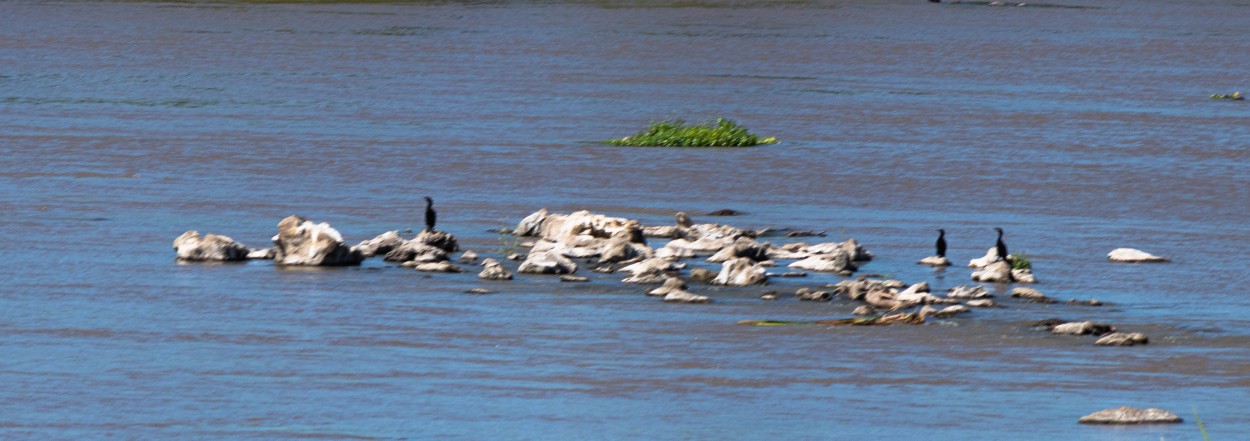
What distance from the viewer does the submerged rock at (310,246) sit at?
19156mm

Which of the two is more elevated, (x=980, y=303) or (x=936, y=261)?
(x=980, y=303)

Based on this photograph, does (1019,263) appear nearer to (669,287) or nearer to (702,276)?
(702,276)

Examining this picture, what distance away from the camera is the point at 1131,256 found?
20.3 meters

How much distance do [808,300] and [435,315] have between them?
9.47 ft

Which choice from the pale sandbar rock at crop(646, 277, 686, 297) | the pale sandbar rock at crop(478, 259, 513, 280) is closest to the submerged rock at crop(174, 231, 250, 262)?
the pale sandbar rock at crop(478, 259, 513, 280)

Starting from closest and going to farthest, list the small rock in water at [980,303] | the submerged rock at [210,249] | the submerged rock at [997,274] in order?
the small rock in water at [980,303]
the submerged rock at [997,274]
the submerged rock at [210,249]

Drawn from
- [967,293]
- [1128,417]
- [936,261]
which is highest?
[1128,417]

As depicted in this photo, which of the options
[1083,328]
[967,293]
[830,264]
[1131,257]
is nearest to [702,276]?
[830,264]

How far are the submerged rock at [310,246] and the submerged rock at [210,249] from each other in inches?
14.0

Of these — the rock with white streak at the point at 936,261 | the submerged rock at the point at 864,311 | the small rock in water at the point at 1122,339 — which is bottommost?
the rock with white streak at the point at 936,261

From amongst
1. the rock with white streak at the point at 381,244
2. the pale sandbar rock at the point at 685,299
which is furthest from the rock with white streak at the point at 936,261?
the rock with white streak at the point at 381,244

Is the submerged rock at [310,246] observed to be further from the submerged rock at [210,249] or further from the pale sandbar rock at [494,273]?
the pale sandbar rock at [494,273]

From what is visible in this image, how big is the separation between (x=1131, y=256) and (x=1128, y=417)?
7361mm

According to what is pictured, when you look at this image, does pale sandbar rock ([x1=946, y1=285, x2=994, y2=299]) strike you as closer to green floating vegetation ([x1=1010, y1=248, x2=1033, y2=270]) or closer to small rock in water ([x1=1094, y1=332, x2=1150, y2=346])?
green floating vegetation ([x1=1010, y1=248, x2=1033, y2=270])
